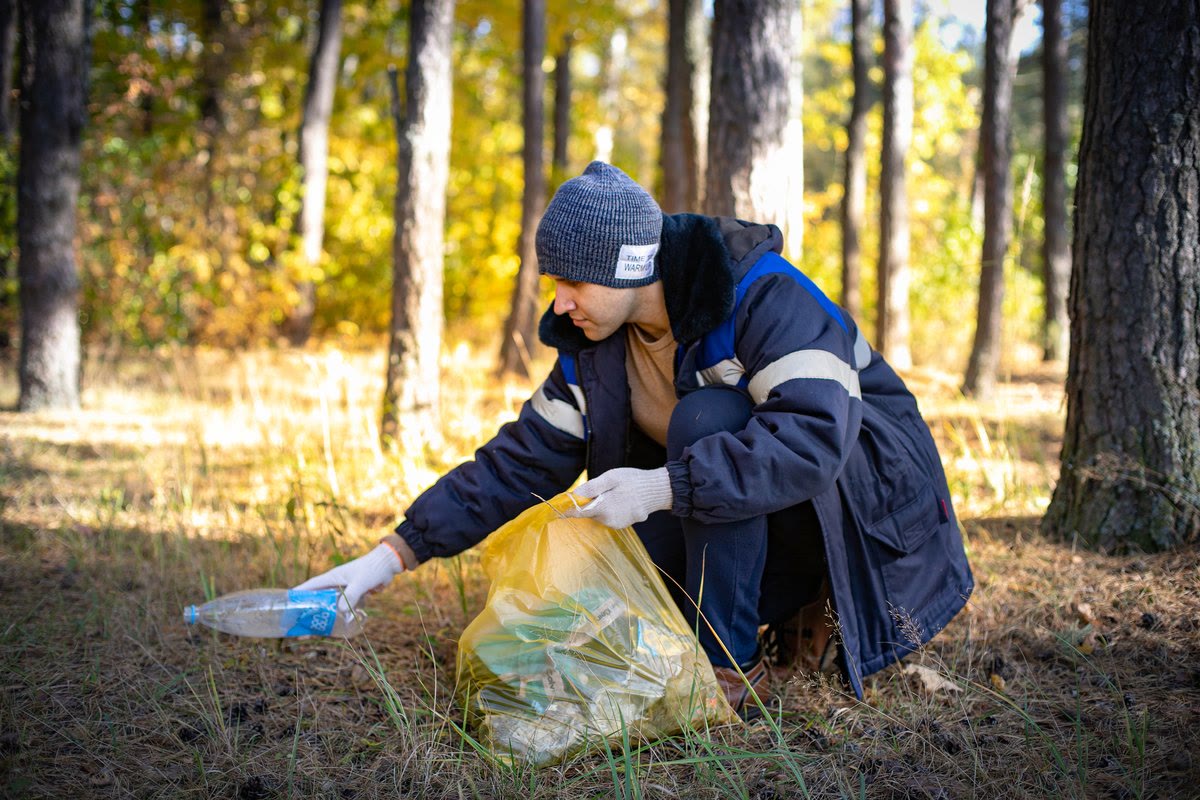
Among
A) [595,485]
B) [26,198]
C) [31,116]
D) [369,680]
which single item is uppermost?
[31,116]

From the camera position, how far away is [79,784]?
175 cm

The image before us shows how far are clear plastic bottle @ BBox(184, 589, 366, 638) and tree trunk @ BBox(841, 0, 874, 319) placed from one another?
827 centimetres

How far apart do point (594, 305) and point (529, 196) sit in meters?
6.33

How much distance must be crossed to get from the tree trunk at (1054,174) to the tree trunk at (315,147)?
7.22m

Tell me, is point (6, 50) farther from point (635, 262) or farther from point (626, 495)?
point (626, 495)

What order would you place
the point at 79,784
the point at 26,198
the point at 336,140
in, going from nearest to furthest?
the point at 79,784 < the point at 26,198 < the point at 336,140

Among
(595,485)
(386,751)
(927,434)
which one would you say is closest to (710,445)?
(595,485)

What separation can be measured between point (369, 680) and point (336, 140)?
10.5 m

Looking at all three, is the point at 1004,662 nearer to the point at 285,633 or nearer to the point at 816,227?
the point at 285,633

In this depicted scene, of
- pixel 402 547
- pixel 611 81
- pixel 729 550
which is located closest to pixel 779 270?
pixel 729 550

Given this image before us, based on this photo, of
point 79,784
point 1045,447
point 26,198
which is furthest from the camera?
point 26,198

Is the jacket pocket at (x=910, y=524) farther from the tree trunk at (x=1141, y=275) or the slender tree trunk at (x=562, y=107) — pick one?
the slender tree trunk at (x=562, y=107)

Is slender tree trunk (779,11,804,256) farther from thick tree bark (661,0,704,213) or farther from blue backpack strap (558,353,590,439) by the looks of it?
blue backpack strap (558,353,590,439)

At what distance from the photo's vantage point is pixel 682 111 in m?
7.02
